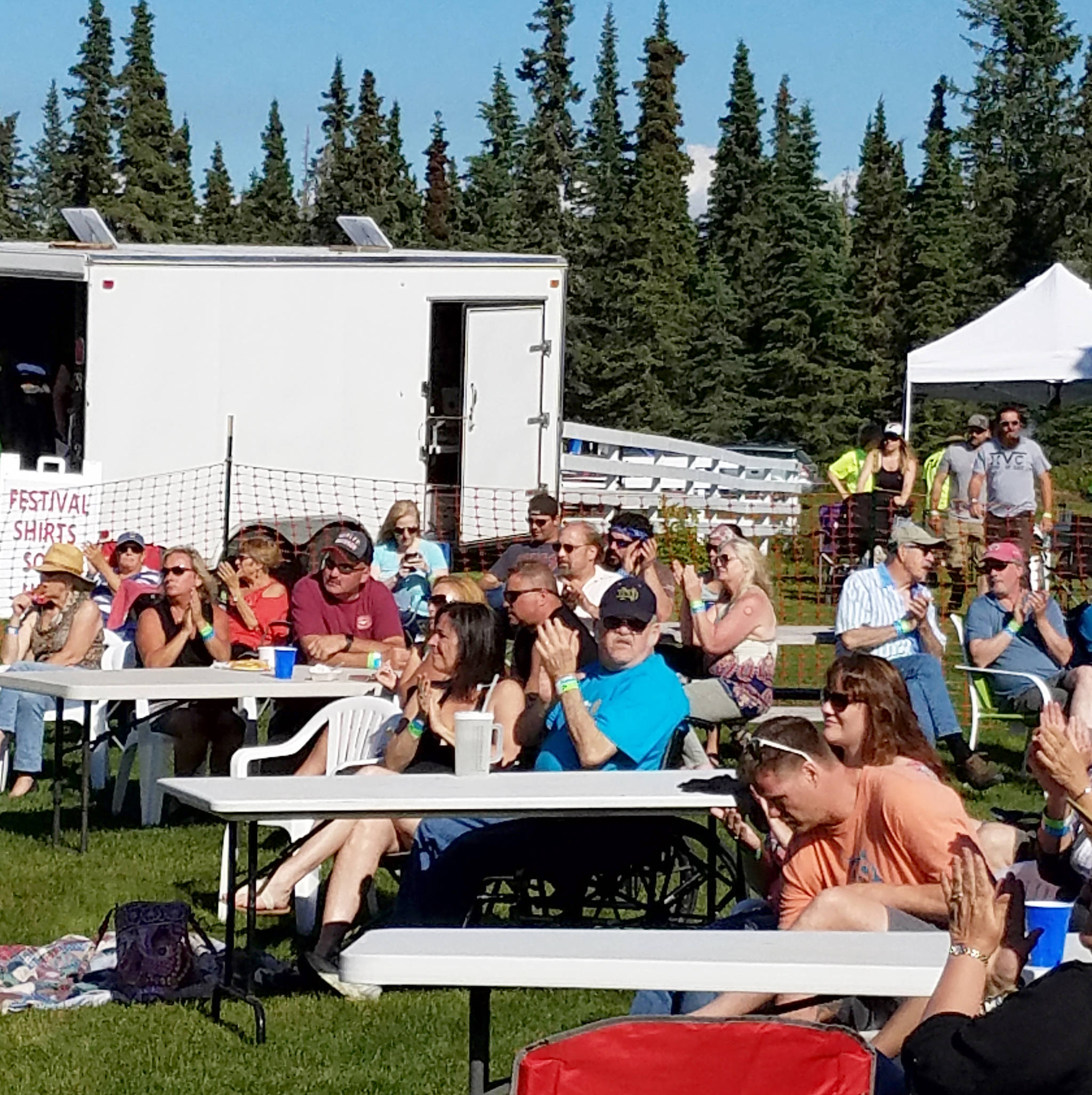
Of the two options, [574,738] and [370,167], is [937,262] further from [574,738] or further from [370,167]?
[574,738]

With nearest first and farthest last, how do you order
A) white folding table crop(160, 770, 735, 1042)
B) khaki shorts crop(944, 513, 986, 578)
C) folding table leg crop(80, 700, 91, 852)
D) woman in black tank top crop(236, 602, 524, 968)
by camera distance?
1. white folding table crop(160, 770, 735, 1042)
2. woman in black tank top crop(236, 602, 524, 968)
3. folding table leg crop(80, 700, 91, 852)
4. khaki shorts crop(944, 513, 986, 578)

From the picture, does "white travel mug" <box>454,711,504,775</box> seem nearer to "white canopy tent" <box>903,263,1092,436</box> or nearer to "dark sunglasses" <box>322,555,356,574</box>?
"dark sunglasses" <box>322,555,356,574</box>

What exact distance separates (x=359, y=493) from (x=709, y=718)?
21.3 feet

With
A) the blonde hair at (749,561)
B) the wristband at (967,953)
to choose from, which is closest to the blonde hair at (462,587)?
the blonde hair at (749,561)

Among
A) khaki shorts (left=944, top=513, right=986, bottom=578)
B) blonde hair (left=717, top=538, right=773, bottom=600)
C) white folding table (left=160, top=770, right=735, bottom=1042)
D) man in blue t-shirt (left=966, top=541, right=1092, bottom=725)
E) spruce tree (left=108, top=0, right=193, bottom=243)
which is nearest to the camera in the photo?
white folding table (left=160, top=770, right=735, bottom=1042)

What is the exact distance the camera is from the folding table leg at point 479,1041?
3.22 m

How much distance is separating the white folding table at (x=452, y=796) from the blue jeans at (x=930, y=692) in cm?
341

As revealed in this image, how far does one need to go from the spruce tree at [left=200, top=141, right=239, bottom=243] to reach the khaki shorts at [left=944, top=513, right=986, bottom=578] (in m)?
36.4

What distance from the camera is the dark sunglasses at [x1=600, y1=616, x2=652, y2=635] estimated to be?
17.9ft

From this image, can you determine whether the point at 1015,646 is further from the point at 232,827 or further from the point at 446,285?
the point at 446,285

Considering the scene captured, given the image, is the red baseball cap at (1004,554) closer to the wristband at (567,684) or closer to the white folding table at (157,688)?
the white folding table at (157,688)

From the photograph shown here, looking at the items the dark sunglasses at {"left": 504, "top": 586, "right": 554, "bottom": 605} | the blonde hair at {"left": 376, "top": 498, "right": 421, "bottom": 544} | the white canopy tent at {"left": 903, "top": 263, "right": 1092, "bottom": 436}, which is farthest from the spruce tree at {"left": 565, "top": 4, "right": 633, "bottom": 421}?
the dark sunglasses at {"left": 504, "top": 586, "right": 554, "bottom": 605}

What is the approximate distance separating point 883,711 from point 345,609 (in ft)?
13.6

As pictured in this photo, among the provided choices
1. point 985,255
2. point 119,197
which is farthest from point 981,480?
point 119,197
